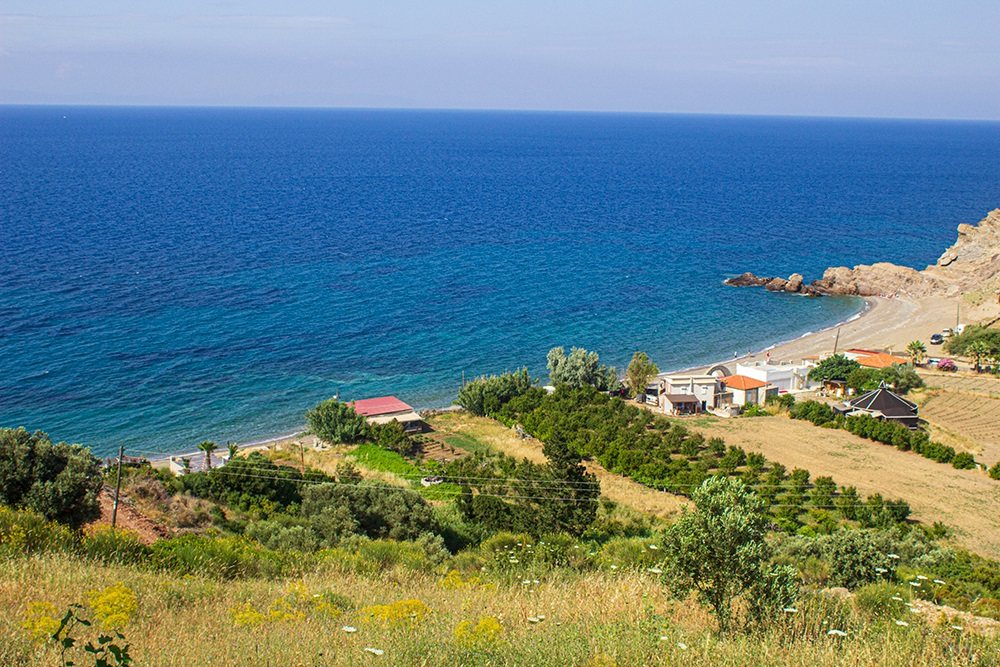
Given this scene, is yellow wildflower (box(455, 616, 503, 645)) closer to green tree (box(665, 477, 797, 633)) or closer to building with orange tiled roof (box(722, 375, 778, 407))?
green tree (box(665, 477, 797, 633))

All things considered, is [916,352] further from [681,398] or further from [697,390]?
[681,398]

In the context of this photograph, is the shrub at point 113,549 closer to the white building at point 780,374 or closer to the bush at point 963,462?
the bush at point 963,462

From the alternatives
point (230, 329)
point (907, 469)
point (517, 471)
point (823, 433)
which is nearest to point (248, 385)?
point (230, 329)

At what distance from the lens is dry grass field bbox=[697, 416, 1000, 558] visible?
73.2 feet

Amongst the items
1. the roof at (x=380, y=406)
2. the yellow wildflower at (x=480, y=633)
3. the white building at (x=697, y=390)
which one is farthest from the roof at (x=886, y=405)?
the yellow wildflower at (x=480, y=633)

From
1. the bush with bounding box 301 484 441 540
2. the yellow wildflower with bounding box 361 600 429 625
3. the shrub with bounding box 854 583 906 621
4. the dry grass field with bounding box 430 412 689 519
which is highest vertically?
the yellow wildflower with bounding box 361 600 429 625

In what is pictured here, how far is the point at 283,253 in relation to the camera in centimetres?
6406

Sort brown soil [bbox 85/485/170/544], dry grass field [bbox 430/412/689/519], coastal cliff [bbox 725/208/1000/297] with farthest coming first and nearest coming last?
1. coastal cliff [bbox 725/208/1000/297]
2. dry grass field [bbox 430/412/689/519]
3. brown soil [bbox 85/485/170/544]

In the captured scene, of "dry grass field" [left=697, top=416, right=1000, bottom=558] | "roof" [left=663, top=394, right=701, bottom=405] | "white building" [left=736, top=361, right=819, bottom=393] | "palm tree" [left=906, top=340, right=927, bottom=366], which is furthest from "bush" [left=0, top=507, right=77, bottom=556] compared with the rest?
"palm tree" [left=906, top=340, right=927, bottom=366]

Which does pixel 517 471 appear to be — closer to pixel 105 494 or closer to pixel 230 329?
pixel 105 494

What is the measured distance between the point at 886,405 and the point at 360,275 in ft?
126

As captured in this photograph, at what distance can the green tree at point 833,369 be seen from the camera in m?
39.1

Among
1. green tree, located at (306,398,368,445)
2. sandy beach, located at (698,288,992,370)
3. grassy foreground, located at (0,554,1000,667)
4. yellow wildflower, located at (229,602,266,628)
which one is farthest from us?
sandy beach, located at (698,288,992,370)

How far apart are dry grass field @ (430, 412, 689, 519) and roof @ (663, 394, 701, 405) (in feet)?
26.9
